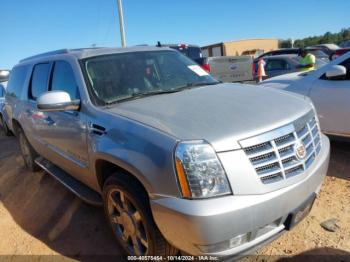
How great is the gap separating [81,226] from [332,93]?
368 cm

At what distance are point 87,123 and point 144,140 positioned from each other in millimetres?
912

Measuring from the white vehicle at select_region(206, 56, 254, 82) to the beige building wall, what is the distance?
22585 millimetres

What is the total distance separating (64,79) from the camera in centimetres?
367

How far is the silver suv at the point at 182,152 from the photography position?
2.09 m

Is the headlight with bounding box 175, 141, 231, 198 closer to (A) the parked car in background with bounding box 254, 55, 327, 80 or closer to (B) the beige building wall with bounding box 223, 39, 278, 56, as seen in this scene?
(A) the parked car in background with bounding box 254, 55, 327, 80

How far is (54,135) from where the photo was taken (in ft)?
12.5

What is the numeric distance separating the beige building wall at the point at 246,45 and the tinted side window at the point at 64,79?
31.2 metres

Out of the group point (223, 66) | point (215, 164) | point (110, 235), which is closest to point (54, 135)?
point (110, 235)

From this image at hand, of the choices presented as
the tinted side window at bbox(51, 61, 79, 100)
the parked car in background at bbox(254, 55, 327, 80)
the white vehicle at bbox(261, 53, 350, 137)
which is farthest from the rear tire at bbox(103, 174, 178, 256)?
the parked car in background at bbox(254, 55, 327, 80)

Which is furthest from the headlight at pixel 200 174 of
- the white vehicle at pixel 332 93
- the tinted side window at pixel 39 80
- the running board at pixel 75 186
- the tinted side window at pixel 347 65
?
the tinted side window at pixel 347 65

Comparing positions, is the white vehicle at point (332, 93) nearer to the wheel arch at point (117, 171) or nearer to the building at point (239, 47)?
the wheel arch at point (117, 171)

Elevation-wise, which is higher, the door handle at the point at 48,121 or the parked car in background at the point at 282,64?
the door handle at the point at 48,121

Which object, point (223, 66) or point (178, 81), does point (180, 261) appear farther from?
point (223, 66)

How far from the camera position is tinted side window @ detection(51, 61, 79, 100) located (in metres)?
3.41
